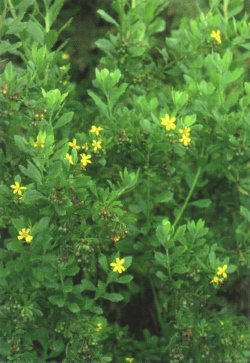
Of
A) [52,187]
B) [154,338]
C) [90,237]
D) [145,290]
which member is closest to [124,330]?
[154,338]

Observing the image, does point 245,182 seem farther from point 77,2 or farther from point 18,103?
point 77,2

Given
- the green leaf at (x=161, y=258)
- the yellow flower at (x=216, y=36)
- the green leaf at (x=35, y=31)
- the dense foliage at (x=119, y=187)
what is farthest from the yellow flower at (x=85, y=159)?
the yellow flower at (x=216, y=36)

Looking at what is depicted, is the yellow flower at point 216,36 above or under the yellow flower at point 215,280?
above

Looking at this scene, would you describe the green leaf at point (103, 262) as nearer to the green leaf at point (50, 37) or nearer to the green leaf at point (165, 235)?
the green leaf at point (165, 235)

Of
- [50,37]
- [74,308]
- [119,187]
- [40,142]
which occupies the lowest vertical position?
[74,308]

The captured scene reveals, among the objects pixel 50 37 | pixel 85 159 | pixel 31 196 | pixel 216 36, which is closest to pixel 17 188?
pixel 31 196

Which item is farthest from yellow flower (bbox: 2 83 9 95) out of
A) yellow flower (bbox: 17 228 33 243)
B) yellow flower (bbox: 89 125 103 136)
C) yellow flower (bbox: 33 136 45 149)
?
yellow flower (bbox: 17 228 33 243)

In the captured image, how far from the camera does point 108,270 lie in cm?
238

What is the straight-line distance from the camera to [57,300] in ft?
7.65

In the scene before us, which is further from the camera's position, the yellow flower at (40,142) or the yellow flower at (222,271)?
the yellow flower at (222,271)

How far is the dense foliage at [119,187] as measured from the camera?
2246 millimetres

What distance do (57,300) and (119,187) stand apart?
0.43m

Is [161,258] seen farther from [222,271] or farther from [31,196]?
[31,196]

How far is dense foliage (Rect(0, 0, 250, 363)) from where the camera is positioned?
2.25 meters
